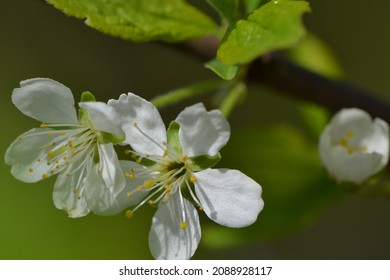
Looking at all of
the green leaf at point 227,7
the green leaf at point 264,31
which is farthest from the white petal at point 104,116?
the green leaf at point 227,7

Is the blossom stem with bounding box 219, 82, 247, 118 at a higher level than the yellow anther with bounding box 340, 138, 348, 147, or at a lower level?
higher

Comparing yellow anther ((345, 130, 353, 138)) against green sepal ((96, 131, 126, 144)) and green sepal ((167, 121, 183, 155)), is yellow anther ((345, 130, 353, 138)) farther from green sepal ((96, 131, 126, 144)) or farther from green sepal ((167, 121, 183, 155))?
green sepal ((96, 131, 126, 144))

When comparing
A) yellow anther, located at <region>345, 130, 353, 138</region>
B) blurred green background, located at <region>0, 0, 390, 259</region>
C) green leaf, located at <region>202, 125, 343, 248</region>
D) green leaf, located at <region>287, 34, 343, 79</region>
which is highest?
yellow anther, located at <region>345, 130, 353, 138</region>

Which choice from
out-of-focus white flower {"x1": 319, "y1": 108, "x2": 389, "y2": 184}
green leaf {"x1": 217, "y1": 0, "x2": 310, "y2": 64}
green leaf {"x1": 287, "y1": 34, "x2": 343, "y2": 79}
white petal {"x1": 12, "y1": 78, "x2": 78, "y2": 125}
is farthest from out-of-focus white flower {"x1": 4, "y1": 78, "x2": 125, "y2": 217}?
green leaf {"x1": 287, "y1": 34, "x2": 343, "y2": 79}

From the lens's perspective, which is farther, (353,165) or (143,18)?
(353,165)

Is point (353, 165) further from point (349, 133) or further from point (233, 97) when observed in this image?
point (233, 97)

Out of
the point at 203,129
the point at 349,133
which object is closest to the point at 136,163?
the point at 203,129
